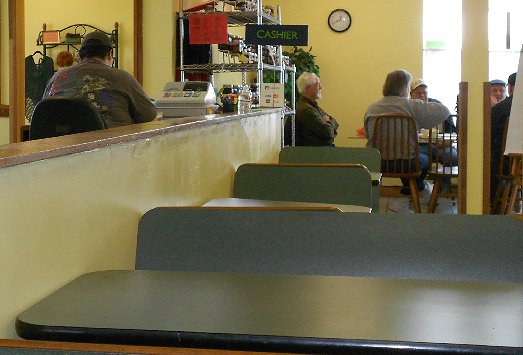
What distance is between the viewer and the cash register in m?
4.19

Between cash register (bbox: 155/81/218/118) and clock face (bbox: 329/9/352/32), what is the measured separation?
5963 millimetres

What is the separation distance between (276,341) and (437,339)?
0.24 meters

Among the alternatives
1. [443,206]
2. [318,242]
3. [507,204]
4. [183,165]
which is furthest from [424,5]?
[318,242]

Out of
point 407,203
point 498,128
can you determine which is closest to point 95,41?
point 498,128

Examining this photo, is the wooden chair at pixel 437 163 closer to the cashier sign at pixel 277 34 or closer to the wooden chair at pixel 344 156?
the wooden chair at pixel 344 156

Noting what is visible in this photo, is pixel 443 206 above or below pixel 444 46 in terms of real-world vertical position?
below

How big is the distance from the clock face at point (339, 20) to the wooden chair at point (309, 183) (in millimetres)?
6837

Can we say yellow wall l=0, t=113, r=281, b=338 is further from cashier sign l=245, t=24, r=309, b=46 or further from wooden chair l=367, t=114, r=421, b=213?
wooden chair l=367, t=114, r=421, b=213

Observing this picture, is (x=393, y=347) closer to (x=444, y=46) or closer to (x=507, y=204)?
(x=507, y=204)

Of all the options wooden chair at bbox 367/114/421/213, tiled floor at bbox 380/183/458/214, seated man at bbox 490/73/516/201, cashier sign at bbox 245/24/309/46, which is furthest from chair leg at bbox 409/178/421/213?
cashier sign at bbox 245/24/309/46

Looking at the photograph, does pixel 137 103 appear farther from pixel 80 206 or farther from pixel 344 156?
pixel 80 206

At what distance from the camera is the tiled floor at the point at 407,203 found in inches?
264

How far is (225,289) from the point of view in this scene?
1547mm

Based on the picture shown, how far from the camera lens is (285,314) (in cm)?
134
